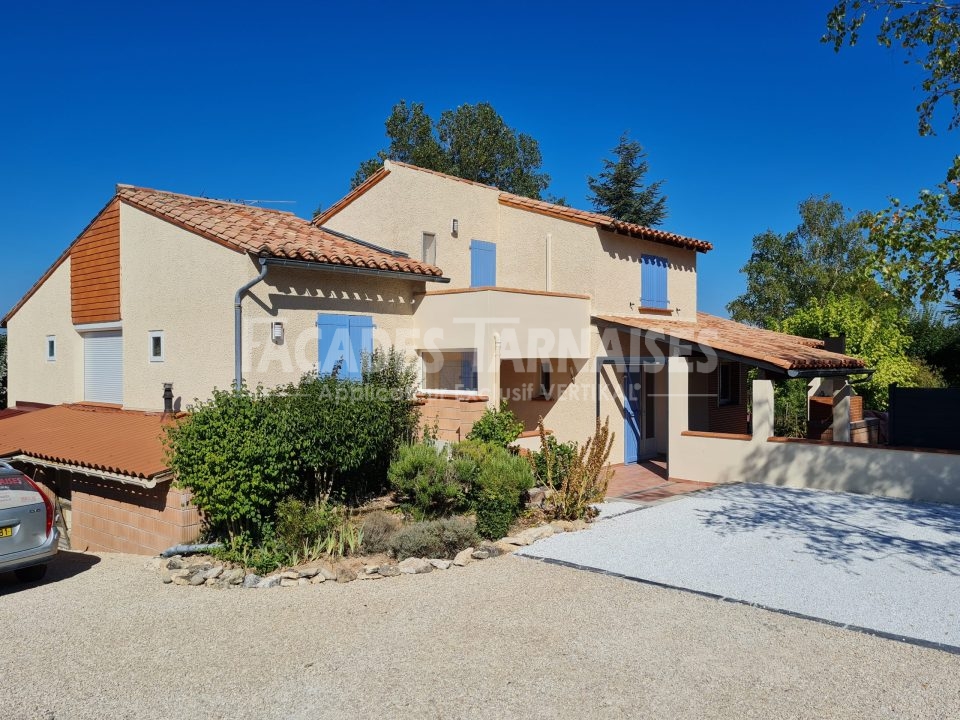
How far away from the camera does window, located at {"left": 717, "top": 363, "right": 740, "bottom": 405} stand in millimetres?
22070

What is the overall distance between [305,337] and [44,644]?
7.90m

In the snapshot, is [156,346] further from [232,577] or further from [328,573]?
[328,573]

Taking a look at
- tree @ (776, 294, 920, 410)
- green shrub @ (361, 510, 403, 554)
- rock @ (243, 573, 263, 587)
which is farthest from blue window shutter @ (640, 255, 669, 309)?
rock @ (243, 573, 263, 587)

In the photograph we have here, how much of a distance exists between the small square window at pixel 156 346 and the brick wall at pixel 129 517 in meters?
3.09

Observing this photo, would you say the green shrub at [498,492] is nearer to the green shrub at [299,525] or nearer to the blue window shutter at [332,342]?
the green shrub at [299,525]

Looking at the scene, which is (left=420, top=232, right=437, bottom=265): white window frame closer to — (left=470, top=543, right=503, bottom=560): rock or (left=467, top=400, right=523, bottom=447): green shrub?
(left=467, top=400, right=523, bottom=447): green shrub

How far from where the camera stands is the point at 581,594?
8.70 metres

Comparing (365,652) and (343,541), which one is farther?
(343,541)

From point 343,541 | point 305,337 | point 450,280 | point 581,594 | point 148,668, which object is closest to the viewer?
point 148,668

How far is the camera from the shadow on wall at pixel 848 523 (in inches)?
408

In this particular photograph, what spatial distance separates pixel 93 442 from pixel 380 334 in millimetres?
6414

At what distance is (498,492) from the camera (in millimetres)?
11711

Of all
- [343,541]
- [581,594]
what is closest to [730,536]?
[581,594]

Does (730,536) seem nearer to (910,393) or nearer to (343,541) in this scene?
(343,541)
